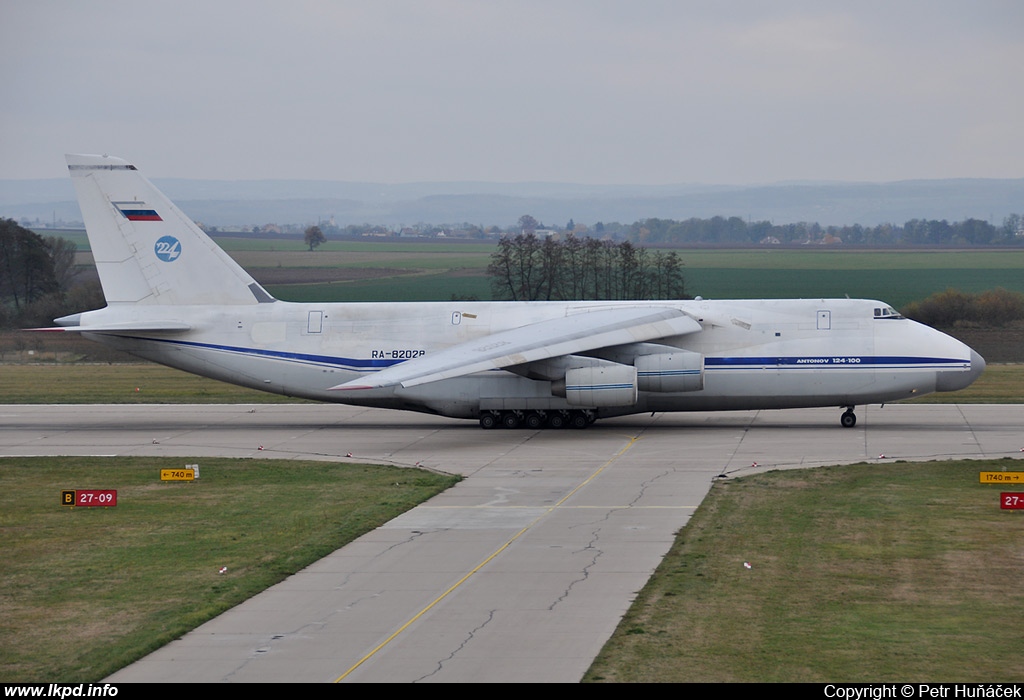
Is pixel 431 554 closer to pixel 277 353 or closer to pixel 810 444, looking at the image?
pixel 810 444

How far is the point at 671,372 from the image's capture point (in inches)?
1254

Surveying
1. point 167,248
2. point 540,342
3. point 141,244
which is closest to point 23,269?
point 141,244

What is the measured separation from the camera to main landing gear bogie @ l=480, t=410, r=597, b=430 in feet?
109

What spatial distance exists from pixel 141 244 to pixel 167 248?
73 cm

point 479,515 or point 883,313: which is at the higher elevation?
point 883,313

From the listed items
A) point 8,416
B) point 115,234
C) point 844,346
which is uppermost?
point 115,234

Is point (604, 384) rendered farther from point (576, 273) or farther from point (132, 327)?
point (576, 273)

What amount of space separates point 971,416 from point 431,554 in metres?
21.3

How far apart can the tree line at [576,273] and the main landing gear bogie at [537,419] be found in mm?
35141

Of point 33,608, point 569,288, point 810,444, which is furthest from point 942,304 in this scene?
point 33,608

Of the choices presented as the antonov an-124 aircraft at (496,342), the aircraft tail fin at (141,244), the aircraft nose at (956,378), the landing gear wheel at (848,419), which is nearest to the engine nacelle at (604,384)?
the antonov an-124 aircraft at (496,342)

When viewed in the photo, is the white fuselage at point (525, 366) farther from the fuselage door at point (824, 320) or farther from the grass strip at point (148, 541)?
the grass strip at point (148, 541)

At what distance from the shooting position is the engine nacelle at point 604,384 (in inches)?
1234

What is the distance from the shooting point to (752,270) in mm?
131000
